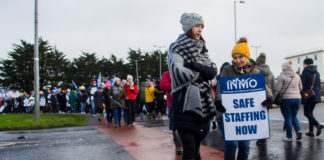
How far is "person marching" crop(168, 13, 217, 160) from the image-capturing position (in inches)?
116

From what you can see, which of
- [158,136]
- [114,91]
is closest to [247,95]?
[158,136]

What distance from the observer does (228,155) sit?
3600 millimetres

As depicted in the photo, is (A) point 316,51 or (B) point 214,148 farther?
(A) point 316,51

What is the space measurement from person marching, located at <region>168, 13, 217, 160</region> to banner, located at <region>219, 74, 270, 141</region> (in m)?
0.34

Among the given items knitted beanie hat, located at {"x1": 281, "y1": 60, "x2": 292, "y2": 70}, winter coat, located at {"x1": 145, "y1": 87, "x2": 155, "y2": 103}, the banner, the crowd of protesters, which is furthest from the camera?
winter coat, located at {"x1": 145, "y1": 87, "x2": 155, "y2": 103}

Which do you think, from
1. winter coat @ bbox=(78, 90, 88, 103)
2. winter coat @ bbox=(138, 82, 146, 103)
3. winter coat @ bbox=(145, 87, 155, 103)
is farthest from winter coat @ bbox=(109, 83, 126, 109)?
winter coat @ bbox=(78, 90, 88, 103)

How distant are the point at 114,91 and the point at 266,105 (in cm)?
842

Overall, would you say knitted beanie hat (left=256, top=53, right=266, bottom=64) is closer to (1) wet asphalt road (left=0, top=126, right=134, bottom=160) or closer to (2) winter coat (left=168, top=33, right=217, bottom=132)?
(1) wet asphalt road (left=0, top=126, right=134, bottom=160)

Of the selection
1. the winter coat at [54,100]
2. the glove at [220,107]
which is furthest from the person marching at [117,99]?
the winter coat at [54,100]

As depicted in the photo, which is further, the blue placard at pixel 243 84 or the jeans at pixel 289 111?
the jeans at pixel 289 111

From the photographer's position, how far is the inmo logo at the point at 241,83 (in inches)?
133

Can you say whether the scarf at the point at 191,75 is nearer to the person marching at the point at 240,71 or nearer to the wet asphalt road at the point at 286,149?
the person marching at the point at 240,71

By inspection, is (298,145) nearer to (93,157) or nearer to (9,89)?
(93,157)

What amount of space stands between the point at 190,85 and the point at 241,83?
0.71 meters
